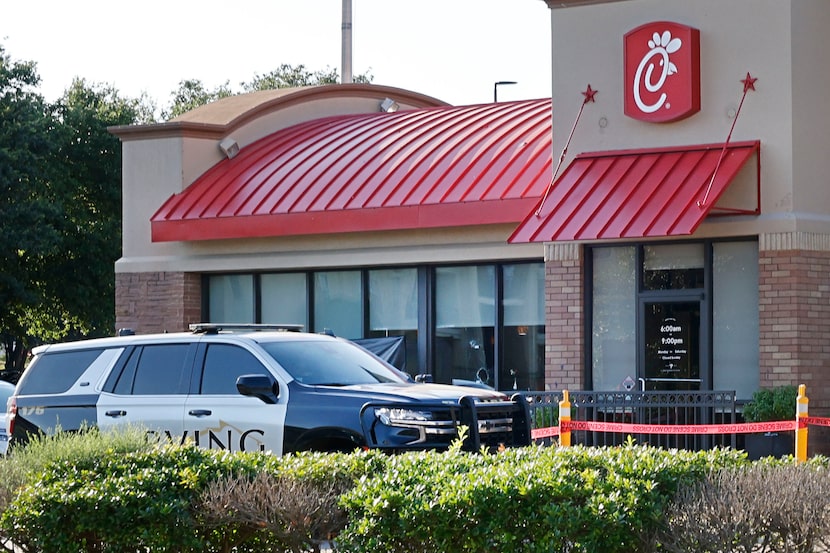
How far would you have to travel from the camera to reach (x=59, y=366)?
14703 mm

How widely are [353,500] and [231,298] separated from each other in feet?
53.4

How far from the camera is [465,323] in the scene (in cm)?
2200

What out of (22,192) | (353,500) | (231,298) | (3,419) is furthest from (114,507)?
(22,192)

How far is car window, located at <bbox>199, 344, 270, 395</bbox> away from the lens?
13492mm

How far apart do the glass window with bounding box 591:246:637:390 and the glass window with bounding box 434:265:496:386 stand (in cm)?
239

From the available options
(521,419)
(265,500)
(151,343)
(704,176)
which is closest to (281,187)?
(704,176)

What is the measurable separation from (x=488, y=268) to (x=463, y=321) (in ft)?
3.03

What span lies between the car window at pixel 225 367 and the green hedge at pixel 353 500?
128 inches

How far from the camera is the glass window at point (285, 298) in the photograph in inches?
933

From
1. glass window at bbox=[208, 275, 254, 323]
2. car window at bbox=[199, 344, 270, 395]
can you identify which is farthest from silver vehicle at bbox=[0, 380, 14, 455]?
glass window at bbox=[208, 275, 254, 323]

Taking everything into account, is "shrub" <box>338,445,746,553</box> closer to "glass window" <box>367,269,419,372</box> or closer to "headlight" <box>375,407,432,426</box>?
"headlight" <box>375,407,432,426</box>

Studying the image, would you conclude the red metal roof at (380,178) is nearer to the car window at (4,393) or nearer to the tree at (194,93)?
the car window at (4,393)

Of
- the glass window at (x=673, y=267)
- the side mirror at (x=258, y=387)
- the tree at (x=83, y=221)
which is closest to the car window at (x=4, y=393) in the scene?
the side mirror at (x=258, y=387)

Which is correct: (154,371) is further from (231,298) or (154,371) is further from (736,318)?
(231,298)
